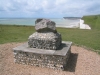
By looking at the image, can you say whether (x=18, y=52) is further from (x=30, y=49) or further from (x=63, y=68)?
(x=63, y=68)

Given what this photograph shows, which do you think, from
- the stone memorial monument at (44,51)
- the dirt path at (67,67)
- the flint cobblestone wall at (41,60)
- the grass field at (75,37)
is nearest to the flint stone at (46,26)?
the stone memorial monument at (44,51)

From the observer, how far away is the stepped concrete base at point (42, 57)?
22.5ft

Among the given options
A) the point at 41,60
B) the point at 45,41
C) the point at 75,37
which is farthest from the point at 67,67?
the point at 75,37

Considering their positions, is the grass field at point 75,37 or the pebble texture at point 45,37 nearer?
the pebble texture at point 45,37

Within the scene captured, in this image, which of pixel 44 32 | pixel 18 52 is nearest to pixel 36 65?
pixel 18 52

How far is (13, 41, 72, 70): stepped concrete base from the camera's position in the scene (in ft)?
22.5

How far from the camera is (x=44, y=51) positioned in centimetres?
730

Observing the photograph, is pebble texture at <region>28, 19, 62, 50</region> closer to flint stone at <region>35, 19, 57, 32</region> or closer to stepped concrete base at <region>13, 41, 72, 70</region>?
flint stone at <region>35, 19, 57, 32</region>

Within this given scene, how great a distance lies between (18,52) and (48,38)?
1781 millimetres

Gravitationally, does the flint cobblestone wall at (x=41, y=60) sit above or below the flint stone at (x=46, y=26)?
below

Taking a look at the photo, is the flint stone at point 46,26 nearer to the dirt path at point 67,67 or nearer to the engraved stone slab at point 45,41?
the engraved stone slab at point 45,41

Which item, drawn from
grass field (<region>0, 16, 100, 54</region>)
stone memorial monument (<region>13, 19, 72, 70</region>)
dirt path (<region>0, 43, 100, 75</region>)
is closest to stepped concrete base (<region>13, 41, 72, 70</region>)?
stone memorial monument (<region>13, 19, 72, 70</region>)

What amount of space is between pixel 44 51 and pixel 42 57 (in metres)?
0.36

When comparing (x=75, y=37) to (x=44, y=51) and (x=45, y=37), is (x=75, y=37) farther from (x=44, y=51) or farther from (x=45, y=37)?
(x=44, y=51)
